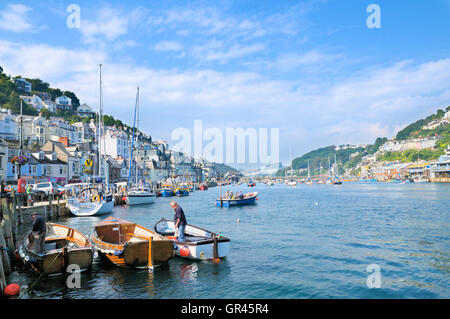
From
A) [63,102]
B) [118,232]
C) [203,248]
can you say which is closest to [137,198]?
[118,232]

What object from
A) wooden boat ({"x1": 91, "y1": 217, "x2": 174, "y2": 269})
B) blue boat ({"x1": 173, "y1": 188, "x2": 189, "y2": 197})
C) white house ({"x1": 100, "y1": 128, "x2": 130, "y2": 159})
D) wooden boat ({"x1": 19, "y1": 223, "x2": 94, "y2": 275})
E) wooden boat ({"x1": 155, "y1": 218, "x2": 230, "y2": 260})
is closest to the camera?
wooden boat ({"x1": 19, "y1": 223, "x2": 94, "y2": 275})

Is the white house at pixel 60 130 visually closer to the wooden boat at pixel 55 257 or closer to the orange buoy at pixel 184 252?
the wooden boat at pixel 55 257

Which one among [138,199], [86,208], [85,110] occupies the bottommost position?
[138,199]

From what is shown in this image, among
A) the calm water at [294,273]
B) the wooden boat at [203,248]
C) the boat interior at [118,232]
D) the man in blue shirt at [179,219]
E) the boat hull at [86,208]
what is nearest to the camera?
the calm water at [294,273]

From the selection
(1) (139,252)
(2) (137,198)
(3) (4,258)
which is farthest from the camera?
(2) (137,198)

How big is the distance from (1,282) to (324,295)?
13.3 meters

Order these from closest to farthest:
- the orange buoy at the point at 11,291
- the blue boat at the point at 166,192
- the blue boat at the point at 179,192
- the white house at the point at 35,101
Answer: the orange buoy at the point at 11,291 < the blue boat at the point at 166,192 < the blue boat at the point at 179,192 < the white house at the point at 35,101

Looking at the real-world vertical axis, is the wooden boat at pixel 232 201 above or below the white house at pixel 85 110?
below


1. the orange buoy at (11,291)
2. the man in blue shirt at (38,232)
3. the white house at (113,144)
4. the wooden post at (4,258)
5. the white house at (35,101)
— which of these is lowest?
the orange buoy at (11,291)

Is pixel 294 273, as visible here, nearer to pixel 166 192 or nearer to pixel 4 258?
pixel 4 258

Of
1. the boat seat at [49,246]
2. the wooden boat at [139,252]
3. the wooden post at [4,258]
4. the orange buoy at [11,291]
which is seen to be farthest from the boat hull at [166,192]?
the orange buoy at [11,291]

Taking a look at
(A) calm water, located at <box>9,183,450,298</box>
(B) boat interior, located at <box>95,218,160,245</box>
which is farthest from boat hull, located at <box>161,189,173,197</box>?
(B) boat interior, located at <box>95,218,160,245</box>

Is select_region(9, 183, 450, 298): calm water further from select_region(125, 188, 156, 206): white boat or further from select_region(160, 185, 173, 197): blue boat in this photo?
select_region(160, 185, 173, 197): blue boat

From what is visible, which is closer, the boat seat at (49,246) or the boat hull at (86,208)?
the boat seat at (49,246)
